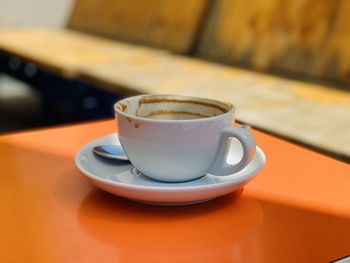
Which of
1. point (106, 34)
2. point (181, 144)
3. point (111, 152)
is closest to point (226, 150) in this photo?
point (181, 144)

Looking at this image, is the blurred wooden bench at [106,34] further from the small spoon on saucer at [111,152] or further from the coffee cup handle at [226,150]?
the coffee cup handle at [226,150]

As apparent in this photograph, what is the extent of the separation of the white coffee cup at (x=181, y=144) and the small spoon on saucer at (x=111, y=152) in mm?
51

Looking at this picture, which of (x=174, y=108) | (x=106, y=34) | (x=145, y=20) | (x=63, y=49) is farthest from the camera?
(x=106, y=34)

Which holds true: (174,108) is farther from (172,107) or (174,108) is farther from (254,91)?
(254,91)

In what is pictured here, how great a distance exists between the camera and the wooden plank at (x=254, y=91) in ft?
4.55

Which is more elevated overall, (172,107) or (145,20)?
(172,107)

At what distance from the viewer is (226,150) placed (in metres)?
0.71

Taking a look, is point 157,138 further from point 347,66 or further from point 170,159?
point 347,66

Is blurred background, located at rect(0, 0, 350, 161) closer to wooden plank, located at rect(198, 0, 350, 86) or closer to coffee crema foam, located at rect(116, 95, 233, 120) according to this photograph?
wooden plank, located at rect(198, 0, 350, 86)

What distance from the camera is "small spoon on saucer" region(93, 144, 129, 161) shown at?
0.78m

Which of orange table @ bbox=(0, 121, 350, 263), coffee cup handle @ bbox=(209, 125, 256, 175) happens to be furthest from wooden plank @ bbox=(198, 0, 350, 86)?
coffee cup handle @ bbox=(209, 125, 256, 175)

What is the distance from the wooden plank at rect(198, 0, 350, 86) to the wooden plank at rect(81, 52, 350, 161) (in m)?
0.08

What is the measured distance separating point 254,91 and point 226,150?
3.78 ft

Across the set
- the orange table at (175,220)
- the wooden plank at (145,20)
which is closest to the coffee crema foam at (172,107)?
the orange table at (175,220)
